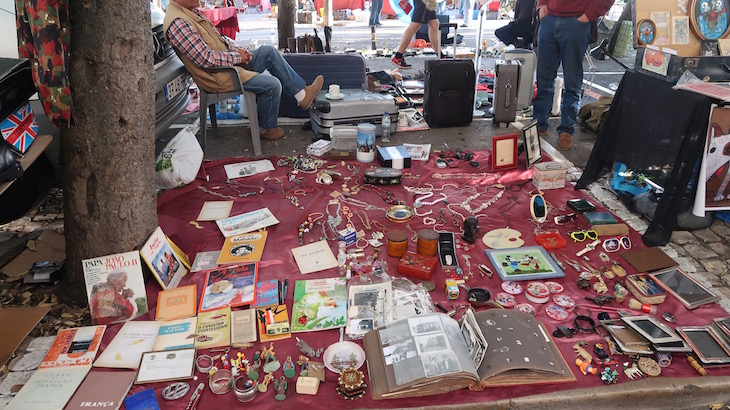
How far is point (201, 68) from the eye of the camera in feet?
14.9

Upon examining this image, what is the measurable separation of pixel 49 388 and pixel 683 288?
3417mm

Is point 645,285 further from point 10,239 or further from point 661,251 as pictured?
point 10,239

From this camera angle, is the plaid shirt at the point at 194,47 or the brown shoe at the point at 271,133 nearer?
the plaid shirt at the point at 194,47

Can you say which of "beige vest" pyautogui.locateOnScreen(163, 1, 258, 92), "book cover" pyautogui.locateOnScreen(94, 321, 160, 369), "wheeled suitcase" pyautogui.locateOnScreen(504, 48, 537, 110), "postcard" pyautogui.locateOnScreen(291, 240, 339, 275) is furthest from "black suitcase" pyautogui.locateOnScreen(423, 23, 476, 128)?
"book cover" pyautogui.locateOnScreen(94, 321, 160, 369)

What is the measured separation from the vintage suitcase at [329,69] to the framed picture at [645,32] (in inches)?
112

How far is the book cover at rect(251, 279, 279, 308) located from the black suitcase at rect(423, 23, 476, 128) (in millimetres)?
3314

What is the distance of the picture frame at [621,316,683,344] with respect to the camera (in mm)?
2451

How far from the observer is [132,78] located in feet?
8.45

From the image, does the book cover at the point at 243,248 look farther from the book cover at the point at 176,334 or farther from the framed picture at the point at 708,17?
the framed picture at the point at 708,17

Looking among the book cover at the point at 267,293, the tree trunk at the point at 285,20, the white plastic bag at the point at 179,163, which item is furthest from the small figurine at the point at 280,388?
the tree trunk at the point at 285,20

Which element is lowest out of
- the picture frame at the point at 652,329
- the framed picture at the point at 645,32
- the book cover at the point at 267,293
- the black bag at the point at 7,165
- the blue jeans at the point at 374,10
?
the book cover at the point at 267,293

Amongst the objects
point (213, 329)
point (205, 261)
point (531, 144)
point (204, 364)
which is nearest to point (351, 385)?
point (204, 364)

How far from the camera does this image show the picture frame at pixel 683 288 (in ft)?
9.18

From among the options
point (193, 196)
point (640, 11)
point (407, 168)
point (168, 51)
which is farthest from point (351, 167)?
point (640, 11)
